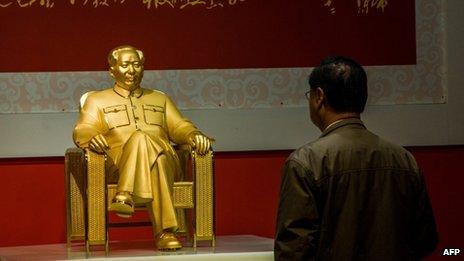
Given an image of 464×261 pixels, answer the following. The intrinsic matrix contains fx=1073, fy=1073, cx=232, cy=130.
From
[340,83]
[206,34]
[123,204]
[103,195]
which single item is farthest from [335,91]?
[206,34]

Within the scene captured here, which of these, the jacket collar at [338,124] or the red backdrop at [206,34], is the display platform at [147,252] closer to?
the red backdrop at [206,34]

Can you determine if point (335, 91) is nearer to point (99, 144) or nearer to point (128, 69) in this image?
point (99, 144)

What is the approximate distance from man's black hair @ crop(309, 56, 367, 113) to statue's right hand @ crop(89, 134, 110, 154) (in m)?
1.44

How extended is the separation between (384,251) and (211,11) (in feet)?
8.12

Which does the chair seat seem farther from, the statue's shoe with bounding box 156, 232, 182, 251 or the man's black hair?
the man's black hair

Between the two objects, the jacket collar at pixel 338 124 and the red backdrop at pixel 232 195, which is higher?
the jacket collar at pixel 338 124

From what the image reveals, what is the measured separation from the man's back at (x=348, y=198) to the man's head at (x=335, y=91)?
0.14 feet

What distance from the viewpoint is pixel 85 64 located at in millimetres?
5070

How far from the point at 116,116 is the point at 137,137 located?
25 centimetres

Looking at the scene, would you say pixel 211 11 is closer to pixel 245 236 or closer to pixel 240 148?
pixel 240 148

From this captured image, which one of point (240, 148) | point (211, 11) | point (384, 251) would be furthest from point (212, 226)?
point (384, 251)

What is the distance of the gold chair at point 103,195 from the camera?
14.1ft

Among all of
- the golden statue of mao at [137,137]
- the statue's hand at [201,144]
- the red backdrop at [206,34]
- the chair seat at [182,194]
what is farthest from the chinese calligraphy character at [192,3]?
the chair seat at [182,194]

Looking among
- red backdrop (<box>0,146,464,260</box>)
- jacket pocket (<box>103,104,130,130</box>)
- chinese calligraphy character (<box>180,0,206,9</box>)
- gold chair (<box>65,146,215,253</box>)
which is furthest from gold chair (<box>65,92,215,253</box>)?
chinese calligraphy character (<box>180,0,206,9</box>)
